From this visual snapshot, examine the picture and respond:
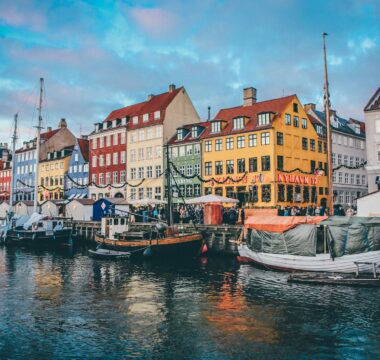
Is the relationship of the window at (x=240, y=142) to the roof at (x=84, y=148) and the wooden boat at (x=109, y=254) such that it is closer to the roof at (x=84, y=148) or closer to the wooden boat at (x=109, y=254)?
the wooden boat at (x=109, y=254)

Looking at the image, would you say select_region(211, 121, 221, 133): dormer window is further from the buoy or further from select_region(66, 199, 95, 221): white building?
the buoy

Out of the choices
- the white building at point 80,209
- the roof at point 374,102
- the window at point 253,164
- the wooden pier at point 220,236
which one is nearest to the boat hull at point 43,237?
the white building at point 80,209

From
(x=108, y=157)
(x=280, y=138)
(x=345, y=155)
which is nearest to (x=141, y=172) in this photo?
(x=108, y=157)

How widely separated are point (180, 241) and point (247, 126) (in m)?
27.4

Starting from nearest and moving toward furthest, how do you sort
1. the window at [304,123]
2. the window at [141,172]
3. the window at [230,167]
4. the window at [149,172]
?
1. the window at [230,167]
2. the window at [304,123]
3. the window at [149,172]
4. the window at [141,172]

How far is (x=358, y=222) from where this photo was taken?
25.7 meters

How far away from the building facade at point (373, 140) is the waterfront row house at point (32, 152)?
6154 cm

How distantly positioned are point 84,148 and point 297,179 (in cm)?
4206

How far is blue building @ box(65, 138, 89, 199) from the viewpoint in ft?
259

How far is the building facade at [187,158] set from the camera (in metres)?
61.3

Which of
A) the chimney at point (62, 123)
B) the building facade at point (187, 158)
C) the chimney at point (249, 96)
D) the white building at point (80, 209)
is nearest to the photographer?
the white building at point (80, 209)

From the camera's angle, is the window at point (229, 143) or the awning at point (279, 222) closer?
the awning at point (279, 222)

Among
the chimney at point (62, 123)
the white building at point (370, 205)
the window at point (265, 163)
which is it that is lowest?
the white building at point (370, 205)

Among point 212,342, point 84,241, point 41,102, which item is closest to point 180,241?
point 212,342
